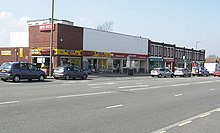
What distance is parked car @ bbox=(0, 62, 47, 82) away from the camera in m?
23.8

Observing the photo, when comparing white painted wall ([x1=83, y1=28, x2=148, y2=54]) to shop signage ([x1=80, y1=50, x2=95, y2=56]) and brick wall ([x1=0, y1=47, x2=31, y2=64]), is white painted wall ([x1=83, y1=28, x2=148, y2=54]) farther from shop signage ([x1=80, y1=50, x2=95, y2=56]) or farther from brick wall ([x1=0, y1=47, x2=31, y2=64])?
brick wall ([x1=0, y1=47, x2=31, y2=64])

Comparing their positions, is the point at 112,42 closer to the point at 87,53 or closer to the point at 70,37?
the point at 87,53

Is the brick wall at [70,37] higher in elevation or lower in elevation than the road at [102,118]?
higher

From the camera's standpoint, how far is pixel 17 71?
79.2 ft

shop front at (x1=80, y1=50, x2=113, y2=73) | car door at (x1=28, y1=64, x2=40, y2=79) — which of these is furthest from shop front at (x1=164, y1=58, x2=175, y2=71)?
car door at (x1=28, y1=64, x2=40, y2=79)

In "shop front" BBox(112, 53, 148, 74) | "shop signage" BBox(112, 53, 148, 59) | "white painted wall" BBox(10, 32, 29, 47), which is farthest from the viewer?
"shop front" BBox(112, 53, 148, 74)

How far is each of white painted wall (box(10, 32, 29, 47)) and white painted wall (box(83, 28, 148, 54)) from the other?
31.8 ft

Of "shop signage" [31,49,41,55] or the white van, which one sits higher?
"shop signage" [31,49,41,55]

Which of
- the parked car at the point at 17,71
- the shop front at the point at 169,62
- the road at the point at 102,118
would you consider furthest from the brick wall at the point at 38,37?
the shop front at the point at 169,62

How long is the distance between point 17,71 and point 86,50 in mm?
19240

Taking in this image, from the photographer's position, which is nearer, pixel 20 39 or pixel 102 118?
pixel 102 118

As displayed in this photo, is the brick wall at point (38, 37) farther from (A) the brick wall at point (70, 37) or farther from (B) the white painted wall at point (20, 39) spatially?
(B) the white painted wall at point (20, 39)

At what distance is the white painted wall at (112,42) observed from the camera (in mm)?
43606

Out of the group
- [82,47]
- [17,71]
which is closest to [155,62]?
[82,47]
